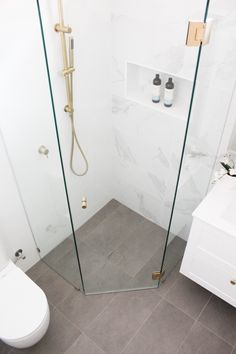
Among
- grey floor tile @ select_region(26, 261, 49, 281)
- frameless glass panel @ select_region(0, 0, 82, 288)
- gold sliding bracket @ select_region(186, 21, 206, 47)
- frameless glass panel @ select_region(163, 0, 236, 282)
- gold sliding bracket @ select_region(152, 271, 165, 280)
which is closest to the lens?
gold sliding bracket @ select_region(186, 21, 206, 47)

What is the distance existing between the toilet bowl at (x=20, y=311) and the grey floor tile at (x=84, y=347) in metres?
0.30

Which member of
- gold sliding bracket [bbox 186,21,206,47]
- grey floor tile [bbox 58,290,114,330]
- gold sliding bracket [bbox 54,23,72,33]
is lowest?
grey floor tile [bbox 58,290,114,330]

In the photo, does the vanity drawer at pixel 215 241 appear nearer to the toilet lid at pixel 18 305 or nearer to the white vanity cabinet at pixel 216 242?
the white vanity cabinet at pixel 216 242

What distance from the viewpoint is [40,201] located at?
88.6 inches

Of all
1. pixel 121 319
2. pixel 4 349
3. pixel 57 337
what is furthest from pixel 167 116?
pixel 4 349

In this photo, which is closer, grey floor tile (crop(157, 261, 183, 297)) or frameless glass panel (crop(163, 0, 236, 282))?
frameless glass panel (crop(163, 0, 236, 282))

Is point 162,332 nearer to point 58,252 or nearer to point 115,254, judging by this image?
point 115,254

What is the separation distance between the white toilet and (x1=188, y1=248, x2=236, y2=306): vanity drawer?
1014 millimetres

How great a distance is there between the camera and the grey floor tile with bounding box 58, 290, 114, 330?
2.21m

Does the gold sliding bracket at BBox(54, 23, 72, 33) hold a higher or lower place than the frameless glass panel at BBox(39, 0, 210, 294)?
higher

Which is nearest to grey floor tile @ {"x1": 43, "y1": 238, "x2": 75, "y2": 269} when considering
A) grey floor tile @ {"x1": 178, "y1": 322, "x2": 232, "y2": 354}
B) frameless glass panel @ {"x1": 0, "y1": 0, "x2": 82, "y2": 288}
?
frameless glass panel @ {"x1": 0, "y1": 0, "x2": 82, "y2": 288}

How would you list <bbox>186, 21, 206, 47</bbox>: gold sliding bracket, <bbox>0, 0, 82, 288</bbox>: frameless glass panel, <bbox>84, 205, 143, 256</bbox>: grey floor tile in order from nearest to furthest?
<bbox>186, 21, 206, 47</bbox>: gold sliding bracket
<bbox>0, 0, 82, 288</bbox>: frameless glass panel
<bbox>84, 205, 143, 256</bbox>: grey floor tile

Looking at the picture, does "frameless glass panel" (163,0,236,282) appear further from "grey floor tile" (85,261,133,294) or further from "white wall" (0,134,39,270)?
"white wall" (0,134,39,270)

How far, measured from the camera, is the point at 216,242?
183cm
